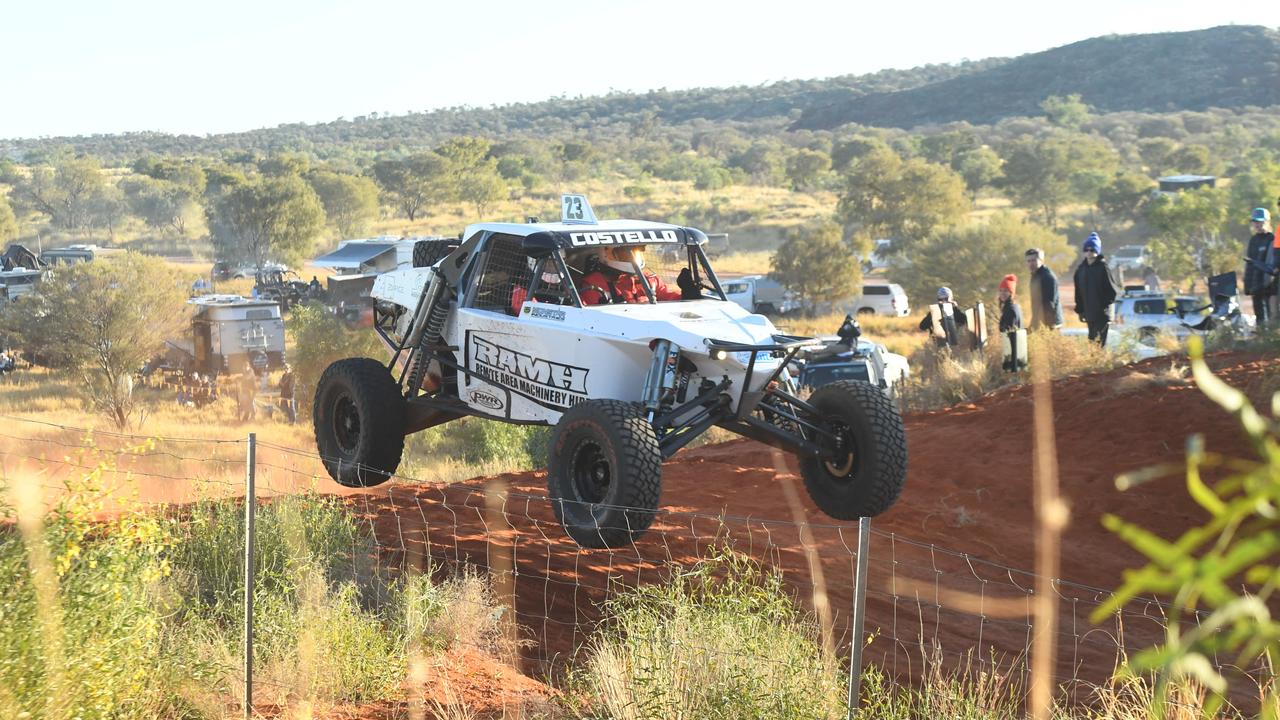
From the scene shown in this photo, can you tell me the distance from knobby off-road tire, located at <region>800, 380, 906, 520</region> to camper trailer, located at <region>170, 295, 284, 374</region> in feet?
103

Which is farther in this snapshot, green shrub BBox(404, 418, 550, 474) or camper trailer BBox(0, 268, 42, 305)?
camper trailer BBox(0, 268, 42, 305)

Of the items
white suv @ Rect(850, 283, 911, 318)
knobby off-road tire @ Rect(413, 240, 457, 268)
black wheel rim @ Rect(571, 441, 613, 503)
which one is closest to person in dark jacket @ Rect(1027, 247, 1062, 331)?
knobby off-road tire @ Rect(413, 240, 457, 268)

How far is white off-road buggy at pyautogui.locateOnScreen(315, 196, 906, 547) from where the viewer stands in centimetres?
835

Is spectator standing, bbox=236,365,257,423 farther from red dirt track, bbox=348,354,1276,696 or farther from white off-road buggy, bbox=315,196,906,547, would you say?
white off-road buggy, bbox=315,196,906,547

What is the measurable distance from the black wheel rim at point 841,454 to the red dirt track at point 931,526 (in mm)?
518

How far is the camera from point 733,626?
18.5 feet

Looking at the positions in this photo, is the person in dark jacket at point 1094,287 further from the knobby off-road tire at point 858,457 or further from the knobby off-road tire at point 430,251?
the knobby off-road tire at point 430,251

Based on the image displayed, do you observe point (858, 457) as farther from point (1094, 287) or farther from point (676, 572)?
point (1094, 287)

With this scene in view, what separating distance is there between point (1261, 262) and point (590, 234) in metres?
8.57

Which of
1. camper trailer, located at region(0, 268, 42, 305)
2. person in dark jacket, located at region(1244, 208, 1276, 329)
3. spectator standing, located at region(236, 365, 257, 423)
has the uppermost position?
person in dark jacket, located at region(1244, 208, 1276, 329)

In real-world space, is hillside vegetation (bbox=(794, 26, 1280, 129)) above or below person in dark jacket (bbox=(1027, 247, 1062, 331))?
above

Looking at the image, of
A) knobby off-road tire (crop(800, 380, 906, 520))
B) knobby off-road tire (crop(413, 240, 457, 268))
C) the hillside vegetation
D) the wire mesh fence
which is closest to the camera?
the wire mesh fence

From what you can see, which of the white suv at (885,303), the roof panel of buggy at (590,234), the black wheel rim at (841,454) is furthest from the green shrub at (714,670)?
the white suv at (885,303)

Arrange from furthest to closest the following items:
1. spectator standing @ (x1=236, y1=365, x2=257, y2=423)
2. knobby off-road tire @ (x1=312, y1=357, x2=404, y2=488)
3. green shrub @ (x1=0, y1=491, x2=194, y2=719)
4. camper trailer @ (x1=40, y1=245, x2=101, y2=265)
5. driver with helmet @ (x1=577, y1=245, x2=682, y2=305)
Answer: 1. camper trailer @ (x1=40, y1=245, x2=101, y2=265)
2. spectator standing @ (x1=236, y1=365, x2=257, y2=423)
3. knobby off-road tire @ (x1=312, y1=357, x2=404, y2=488)
4. driver with helmet @ (x1=577, y1=245, x2=682, y2=305)
5. green shrub @ (x1=0, y1=491, x2=194, y2=719)
